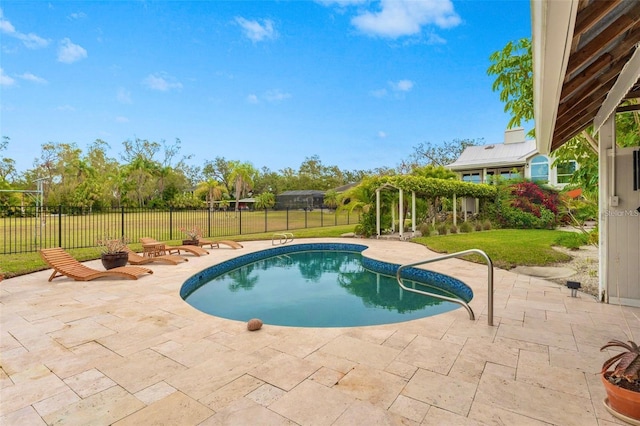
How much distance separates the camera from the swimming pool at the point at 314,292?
5.63m

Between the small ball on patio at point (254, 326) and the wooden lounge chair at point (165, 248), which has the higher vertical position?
the wooden lounge chair at point (165, 248)

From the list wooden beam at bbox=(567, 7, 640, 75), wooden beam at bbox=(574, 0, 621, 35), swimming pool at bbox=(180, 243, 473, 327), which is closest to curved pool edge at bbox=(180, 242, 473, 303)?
swimming pool at bbox=(180, 243, 473, 327)

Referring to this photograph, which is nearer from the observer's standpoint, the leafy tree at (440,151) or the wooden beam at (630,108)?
the wooden beam at (630,108)

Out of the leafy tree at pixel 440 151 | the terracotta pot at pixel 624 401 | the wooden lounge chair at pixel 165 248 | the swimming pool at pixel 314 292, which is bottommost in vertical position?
the swimming pool at pixel 314 292

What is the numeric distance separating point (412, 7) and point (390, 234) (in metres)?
9.03

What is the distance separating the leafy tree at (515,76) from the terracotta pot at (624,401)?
13.7 feet

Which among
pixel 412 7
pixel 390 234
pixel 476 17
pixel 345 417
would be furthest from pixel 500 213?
pixel 345 417

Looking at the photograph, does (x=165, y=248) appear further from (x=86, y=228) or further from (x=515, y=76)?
(x=86, y=228)

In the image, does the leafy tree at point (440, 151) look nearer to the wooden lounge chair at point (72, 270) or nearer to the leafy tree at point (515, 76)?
the leafy tree at point (515, 76)

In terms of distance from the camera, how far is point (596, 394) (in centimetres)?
250

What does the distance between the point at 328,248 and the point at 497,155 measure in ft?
58.5

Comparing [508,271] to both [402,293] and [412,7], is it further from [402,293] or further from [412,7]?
[412,7]

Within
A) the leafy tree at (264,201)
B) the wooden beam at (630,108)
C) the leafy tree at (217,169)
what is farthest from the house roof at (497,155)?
the leafy tree at (217,169)

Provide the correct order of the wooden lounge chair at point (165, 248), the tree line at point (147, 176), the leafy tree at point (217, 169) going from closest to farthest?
the wooden lounge chair at point (165, 248), the tree line at point (147, 176), the leafy tree at point (217, 169)
